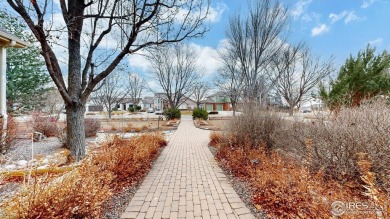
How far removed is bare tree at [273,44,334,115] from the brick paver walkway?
19080 mm

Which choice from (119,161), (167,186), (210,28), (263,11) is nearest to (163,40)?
(210,28)

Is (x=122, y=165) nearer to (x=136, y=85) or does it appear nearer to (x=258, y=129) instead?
(x=258, y=129)

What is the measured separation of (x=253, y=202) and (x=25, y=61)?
62.5ft

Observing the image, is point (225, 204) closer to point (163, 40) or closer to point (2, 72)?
point (163, 40)

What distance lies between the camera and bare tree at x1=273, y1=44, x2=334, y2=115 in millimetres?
22312

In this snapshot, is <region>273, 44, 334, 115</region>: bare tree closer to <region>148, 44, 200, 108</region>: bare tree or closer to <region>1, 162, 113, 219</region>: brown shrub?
<region>148, 44, 200, 108</region>: bare tree

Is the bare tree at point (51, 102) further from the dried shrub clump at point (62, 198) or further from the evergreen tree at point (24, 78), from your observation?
the dried shrub clump at point (62, 198)

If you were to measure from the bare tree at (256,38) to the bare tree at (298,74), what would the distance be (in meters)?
4.34

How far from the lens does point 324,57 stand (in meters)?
23.0

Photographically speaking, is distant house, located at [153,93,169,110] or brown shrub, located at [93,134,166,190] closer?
brown shrub, located at [93,134,166,190]

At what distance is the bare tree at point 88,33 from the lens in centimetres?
507

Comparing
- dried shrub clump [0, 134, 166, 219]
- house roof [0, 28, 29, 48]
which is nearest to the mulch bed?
dried shrub clump [0, 134, 166, 219]

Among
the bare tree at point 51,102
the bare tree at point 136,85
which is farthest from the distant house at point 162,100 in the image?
the bare tree at point 51,102

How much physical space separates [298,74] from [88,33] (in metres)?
25.9
